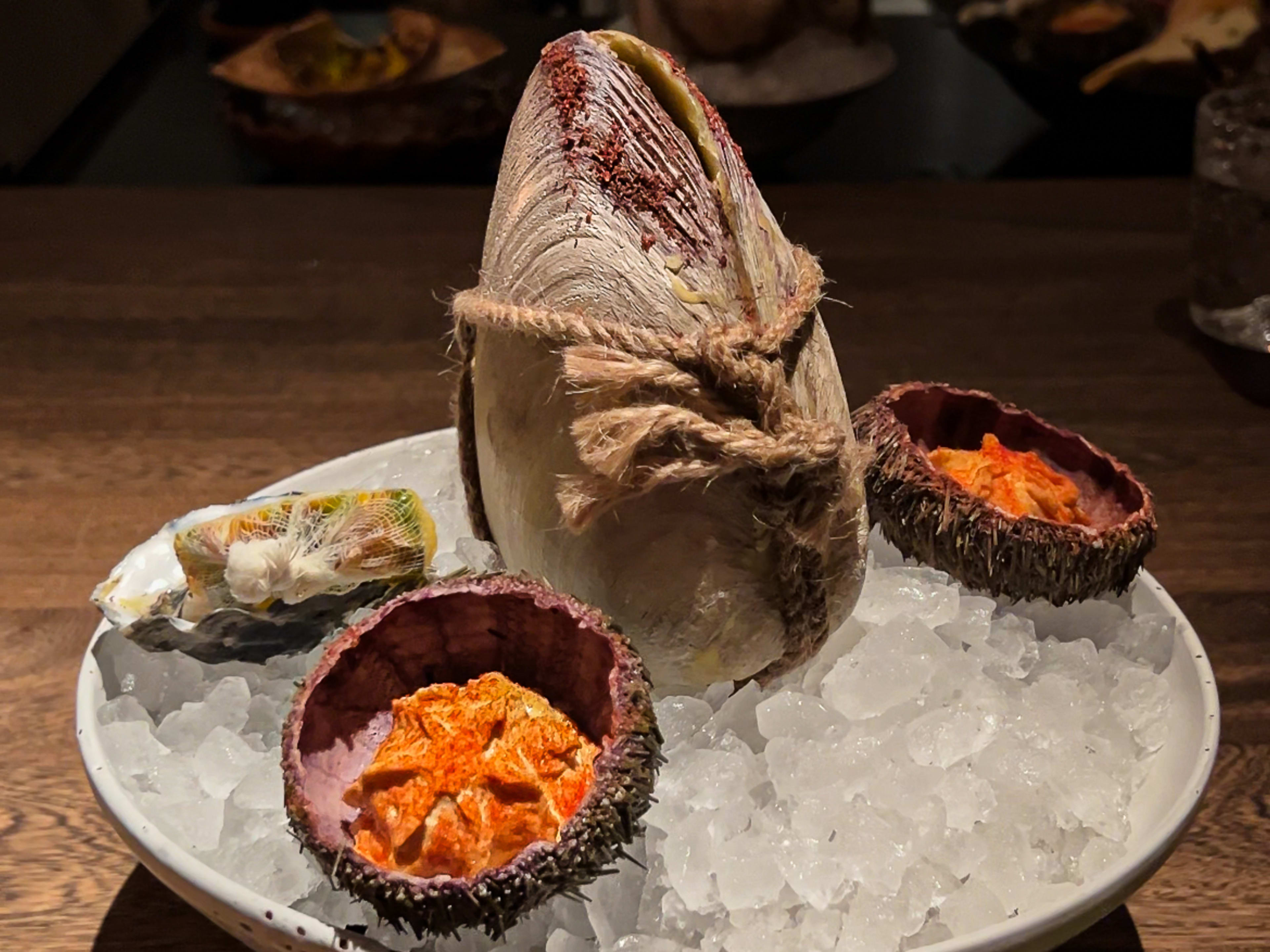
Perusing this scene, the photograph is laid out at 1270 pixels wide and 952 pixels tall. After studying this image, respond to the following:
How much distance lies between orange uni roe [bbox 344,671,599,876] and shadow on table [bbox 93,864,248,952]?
25cm

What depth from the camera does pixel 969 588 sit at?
2.72ft

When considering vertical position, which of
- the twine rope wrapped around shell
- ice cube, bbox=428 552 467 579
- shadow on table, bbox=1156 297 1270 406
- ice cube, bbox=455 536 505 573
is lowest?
shadow on table, bbox=1156 297 1270 406

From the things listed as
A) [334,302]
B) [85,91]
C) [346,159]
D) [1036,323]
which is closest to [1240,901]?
[1036,323]

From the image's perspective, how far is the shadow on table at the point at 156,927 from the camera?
796mm

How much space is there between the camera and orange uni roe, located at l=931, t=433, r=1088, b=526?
2.67 ft

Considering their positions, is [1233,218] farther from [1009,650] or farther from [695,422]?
[695,422]

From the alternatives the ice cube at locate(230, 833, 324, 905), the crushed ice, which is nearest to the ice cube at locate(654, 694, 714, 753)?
the crushed ice

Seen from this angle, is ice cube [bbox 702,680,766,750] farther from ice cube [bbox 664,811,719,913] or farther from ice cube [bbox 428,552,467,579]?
Result: ice cube [bbox 428,552,467,579]

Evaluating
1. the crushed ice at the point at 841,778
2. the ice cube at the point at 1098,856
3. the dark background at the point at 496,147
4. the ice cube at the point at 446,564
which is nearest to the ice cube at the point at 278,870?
the crushed ice at the point at 841,778

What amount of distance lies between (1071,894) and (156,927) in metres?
0.60

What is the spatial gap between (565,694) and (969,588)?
1.02 ft

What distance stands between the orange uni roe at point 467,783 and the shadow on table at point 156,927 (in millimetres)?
246

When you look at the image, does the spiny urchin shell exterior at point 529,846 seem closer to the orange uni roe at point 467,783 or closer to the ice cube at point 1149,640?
the orange uni roe at point 467,783

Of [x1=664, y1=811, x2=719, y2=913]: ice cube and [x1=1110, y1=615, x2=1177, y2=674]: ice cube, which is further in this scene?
[x1=1110, y1=615, x2=1177, y2=674]: ice cube
